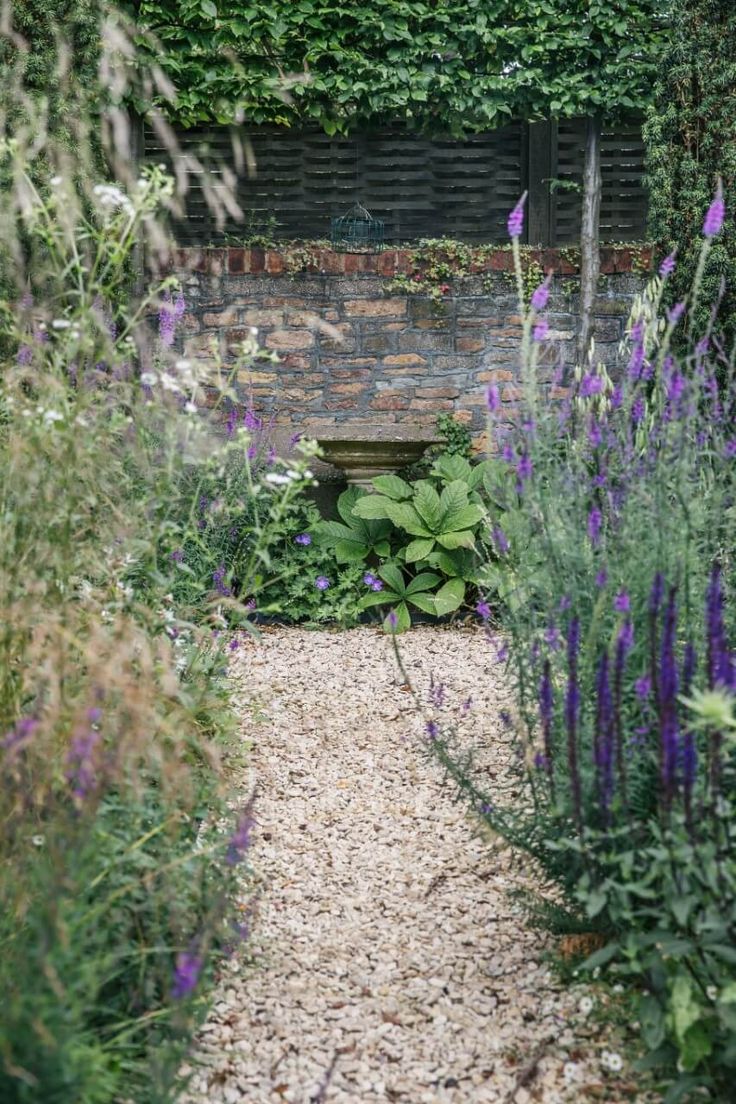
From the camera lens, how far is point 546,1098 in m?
1.90

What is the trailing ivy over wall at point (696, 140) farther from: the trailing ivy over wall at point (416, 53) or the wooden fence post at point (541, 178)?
the wooden fence post at point (541, 178)

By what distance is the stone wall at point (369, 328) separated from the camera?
19.8 ft

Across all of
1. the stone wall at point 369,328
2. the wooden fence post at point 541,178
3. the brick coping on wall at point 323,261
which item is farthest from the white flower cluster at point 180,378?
the wooden fence post at point 541,178

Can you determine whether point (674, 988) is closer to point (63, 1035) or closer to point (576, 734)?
point (576, 734)

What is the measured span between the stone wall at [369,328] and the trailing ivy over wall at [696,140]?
23.3 inches

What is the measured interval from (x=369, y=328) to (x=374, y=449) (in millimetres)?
939

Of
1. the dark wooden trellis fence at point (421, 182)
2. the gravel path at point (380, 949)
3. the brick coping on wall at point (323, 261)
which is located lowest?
the gravel path at point (380, 949)

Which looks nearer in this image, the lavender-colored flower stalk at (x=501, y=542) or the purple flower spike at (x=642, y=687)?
the purple flower spike at (x=642, y=687)

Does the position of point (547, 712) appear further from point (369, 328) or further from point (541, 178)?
point (541, 178)

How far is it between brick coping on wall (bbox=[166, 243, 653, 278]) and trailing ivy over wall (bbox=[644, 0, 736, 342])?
501 millimetres

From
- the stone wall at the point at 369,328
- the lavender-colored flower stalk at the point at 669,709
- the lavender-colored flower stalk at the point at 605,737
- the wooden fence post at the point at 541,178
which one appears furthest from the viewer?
the wooden fence post at the point at 541,178

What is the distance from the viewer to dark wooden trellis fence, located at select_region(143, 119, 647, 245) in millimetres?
6383

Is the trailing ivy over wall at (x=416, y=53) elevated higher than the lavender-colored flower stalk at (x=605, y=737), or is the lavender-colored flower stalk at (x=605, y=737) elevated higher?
the trailing ivy over wall at (x=416, y=53)

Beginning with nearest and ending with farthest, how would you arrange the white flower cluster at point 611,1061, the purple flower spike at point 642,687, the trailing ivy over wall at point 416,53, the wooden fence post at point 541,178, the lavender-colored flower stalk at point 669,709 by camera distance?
the lavender-colored flower stalk at point 669,709, the purple flower spike at point 642,687, the white flower cluster at point 611,1061, the trailing ivy over wall at point 416,53, the wooden fence post at point 541,178
